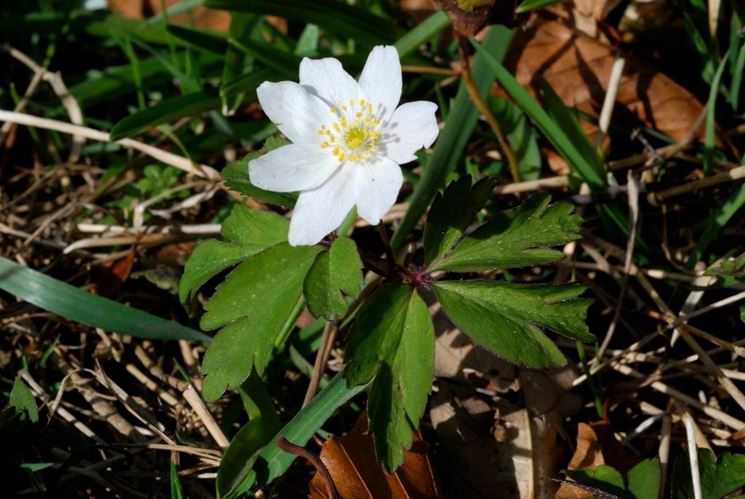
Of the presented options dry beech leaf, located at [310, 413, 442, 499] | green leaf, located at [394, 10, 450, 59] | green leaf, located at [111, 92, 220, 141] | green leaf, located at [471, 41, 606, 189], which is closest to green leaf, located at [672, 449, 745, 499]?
dry beech leaf, located at [310, 413, 442, 499]

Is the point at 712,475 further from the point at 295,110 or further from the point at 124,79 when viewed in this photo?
the point at 124,79

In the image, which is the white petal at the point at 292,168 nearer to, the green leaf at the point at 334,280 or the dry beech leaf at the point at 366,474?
the green leaf at the point at 334,280

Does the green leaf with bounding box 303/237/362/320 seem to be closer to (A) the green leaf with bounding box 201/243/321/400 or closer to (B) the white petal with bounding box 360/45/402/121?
(A) the green leaf with bounding box 201/243/321/400

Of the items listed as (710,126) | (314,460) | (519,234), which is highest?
(710,126)

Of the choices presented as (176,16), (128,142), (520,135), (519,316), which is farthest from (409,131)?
(176,16)

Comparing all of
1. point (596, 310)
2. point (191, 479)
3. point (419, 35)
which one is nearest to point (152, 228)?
point (191, 479)
